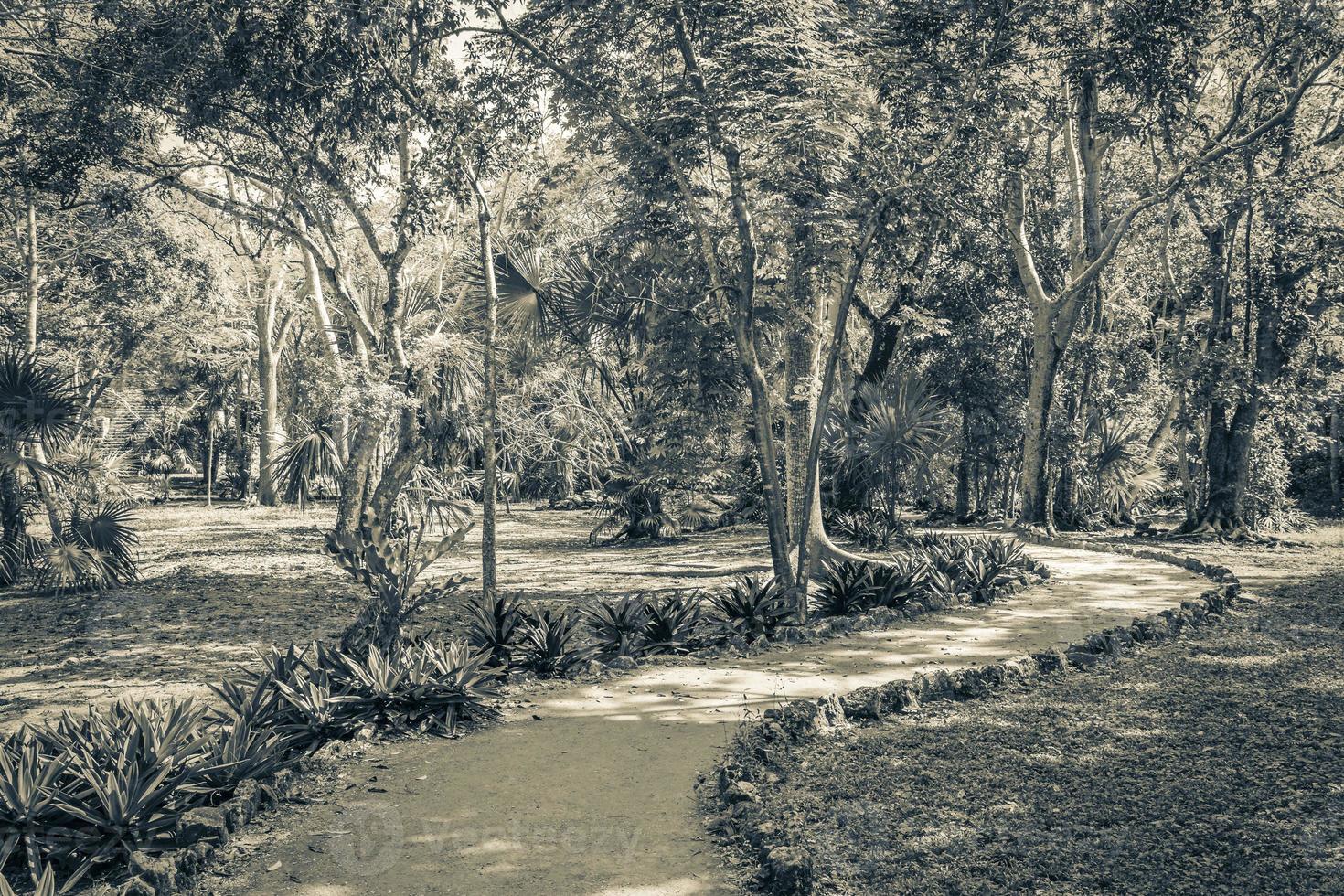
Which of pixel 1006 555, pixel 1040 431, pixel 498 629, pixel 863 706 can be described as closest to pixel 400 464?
pixel 498 629

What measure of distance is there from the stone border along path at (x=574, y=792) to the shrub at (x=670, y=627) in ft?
1.26

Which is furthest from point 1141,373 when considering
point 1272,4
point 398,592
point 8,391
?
point 8,391

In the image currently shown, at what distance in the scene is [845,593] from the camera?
9609 mm

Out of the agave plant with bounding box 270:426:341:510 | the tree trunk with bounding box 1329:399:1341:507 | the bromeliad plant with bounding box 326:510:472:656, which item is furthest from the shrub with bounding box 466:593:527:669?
the tree trunk with bounding box 1329:399:1341:507

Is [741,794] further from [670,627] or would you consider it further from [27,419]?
[27,419]

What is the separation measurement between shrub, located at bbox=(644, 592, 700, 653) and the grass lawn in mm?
2457

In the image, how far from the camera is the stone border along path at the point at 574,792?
157 inches

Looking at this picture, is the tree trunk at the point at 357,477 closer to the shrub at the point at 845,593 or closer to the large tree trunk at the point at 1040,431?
the shrub at the point at 845,593

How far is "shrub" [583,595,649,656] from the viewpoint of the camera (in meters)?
7.96

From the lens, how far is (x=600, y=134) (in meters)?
10.9

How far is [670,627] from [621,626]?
40cm

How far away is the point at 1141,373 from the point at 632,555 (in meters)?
11.0

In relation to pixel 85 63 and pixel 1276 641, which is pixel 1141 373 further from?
pixel 85 63

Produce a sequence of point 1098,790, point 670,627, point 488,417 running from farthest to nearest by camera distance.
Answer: point 488,417
point 670,627
point 1098,790
